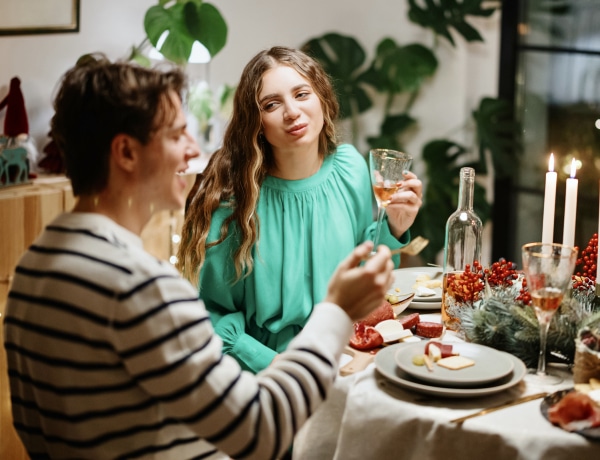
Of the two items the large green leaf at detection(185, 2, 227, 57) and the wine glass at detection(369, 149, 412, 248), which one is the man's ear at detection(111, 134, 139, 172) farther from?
the large green leaf at detection(185, 2, 227, 57)

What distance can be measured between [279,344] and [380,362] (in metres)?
0.60

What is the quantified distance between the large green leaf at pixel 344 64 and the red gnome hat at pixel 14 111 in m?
1.58

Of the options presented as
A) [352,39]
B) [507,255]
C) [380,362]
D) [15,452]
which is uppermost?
[352,39]

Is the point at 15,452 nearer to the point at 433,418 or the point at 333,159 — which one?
the point at 333,159

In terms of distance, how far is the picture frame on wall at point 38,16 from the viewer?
10.7ft

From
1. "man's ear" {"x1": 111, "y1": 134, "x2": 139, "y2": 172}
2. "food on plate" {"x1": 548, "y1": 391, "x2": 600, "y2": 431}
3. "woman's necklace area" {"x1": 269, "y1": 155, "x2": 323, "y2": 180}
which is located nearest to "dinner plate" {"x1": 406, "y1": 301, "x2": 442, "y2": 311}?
"woman's necklace area" {"x1": 269, "y1": 155, "x2": 323, "y2": 180}

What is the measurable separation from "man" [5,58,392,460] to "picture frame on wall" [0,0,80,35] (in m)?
2.30

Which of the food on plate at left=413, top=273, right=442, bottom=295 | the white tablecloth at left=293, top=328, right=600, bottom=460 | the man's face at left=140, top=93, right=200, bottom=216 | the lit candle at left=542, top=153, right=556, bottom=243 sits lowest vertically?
the white tablecloth at left=293, top=328, right=600, bottom=460

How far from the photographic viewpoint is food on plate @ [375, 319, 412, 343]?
1675 mm

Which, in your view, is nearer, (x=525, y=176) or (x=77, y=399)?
(x=77, y=399)

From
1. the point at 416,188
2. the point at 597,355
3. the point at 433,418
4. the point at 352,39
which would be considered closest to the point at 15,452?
the point at 416,188

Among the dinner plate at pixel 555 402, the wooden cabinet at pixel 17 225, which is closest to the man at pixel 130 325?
the dinner plate at pixel 555 402

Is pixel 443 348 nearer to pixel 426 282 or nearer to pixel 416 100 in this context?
pixel 426 282

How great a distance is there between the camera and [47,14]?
3424mm
